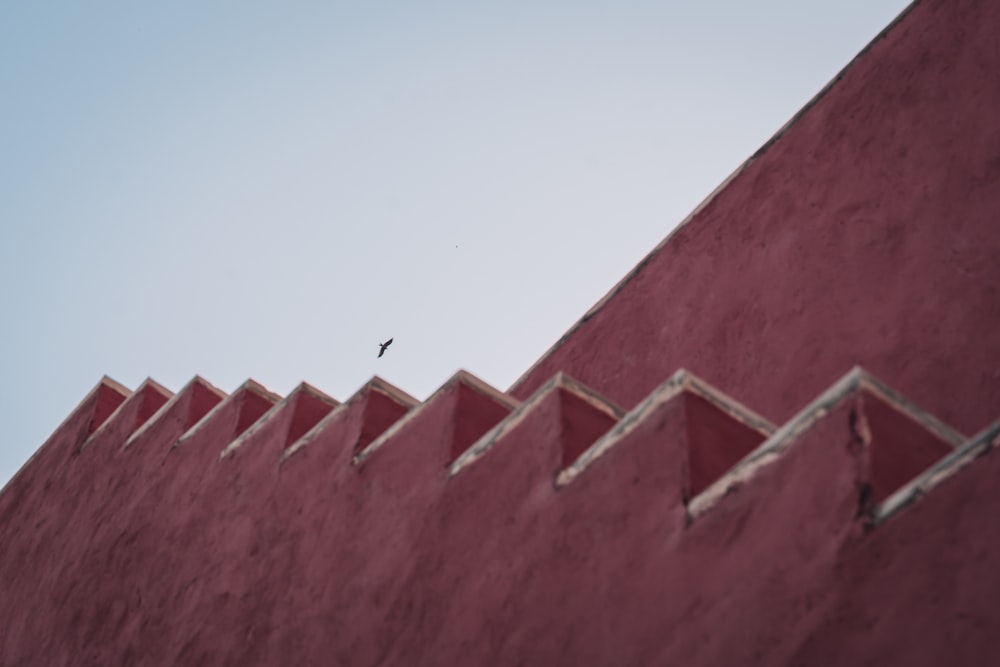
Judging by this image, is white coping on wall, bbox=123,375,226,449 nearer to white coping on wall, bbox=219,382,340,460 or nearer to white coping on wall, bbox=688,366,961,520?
white coping on wall, bbox=219,382,340,460

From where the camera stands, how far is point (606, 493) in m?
2.12

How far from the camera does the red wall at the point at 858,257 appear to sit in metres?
2.90

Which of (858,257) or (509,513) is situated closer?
(509,513)

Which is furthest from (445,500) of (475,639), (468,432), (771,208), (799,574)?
(771,208)

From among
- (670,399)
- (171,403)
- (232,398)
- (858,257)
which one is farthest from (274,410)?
(858,257)

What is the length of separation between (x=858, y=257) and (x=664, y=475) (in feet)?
4.99

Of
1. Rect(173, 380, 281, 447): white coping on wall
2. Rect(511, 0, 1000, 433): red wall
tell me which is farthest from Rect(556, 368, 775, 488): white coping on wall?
Rect(173, 380, 281, 447): white coping on wall

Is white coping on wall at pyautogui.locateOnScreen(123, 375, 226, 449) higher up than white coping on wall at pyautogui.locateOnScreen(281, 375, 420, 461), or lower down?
higher up

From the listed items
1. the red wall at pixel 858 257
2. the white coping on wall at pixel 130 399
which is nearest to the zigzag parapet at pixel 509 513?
the white coping on wall at pixel 130 399

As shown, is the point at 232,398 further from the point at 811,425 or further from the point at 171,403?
the point at 811,425

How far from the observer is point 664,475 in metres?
2.03

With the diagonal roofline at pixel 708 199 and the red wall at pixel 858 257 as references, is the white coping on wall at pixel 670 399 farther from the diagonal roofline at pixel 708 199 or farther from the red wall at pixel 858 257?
the diagonal roofline at pixel 708 199

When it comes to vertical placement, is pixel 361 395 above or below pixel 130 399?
below

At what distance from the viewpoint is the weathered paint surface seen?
66.8 inches
